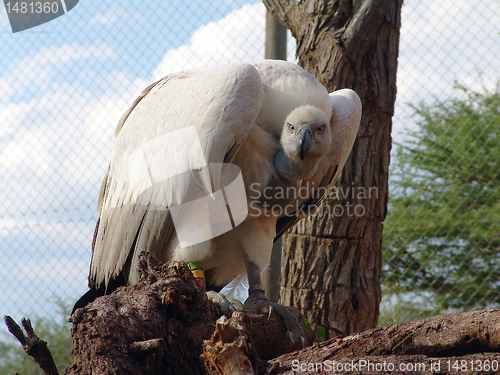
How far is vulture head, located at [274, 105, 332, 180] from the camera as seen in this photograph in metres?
2.21

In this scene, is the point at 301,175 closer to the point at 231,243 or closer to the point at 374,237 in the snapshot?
the point at 231,243

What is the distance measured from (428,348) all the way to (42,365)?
54.6 inches

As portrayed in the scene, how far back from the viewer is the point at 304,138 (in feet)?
7.15

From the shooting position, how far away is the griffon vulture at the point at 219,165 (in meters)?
2.15

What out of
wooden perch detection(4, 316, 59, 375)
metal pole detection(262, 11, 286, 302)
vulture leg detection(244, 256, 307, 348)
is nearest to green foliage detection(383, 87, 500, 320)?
metal pole detection(262, 11, 286, 302)

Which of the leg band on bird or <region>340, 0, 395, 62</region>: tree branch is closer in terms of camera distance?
the leg band on bird

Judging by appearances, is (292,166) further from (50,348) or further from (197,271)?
(50,348)

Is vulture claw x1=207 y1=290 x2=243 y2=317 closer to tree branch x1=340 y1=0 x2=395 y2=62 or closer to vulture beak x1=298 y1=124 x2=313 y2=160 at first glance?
vulture beak x1=298 y1=124 x2=313 y2=160

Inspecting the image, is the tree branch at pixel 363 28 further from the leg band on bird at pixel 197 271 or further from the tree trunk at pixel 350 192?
the leg band on bird at pixel 197 271

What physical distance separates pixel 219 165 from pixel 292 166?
415 mm

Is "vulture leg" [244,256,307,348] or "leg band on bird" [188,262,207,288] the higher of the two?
"leg band on bird" [188,262,207,288]

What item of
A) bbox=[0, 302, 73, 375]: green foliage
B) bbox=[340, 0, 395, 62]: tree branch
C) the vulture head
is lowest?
bbox=[0, 302, 73, 375]: green foliage

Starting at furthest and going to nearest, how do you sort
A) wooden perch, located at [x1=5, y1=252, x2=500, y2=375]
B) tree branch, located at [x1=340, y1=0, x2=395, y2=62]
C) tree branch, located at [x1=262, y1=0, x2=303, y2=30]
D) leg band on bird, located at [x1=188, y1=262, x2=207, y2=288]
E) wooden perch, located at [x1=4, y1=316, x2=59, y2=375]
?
tree branch, located at [x1=262, y1=0, x2=303, y2=30]
tree branch, located at [x1=340, y1=0, x2=395, y2=62]
leg band on bird, located at [x1=188, y1=262, x2=207, y2=288]
wooden perch, located at [x1=4, y1=316, x2=59, y2=375]
wooden perch, located at [x1=5, y1=252, x2=500, y2=375]

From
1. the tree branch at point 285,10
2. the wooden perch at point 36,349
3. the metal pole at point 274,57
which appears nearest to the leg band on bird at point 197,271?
the wooden perch at point 36,349
